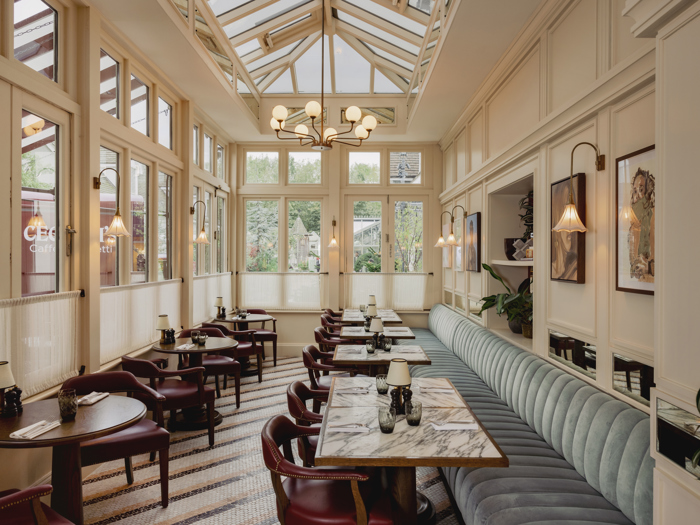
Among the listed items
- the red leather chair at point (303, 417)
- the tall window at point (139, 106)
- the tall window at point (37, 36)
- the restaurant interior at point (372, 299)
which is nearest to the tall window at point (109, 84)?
the restaurant interior at point (372, 299)

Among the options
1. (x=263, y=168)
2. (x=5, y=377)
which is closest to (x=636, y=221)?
(x=5, y=377)

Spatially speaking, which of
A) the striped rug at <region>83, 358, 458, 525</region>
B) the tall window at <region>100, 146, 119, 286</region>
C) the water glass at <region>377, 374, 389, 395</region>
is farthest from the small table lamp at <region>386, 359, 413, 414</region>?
the tall window at <region>100, 146, 119, 286</region>

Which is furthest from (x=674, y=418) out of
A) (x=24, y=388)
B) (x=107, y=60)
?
(x=107, y=60)

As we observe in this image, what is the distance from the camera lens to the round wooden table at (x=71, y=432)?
2340 millimetres

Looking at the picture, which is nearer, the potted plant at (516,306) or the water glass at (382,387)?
the water glass at (382,387)

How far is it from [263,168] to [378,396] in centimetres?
602

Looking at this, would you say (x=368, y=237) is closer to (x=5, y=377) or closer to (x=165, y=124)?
(x=165, y=124)

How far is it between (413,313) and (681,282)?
20.9 feet

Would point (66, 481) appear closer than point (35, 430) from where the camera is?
No

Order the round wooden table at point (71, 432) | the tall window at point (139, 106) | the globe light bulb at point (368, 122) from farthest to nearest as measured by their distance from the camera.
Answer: the globe light bulb at point (368, 122) → the tall window at point (139, 106) → the round wooden table at point (71, 432)

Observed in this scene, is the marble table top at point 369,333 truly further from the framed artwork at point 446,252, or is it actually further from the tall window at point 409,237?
the tall window at point 409,237

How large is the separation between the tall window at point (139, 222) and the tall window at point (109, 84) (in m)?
0.60

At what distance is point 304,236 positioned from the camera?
805 cm

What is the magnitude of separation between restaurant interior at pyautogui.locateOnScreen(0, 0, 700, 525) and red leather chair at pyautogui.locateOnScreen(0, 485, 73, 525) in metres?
0.01
